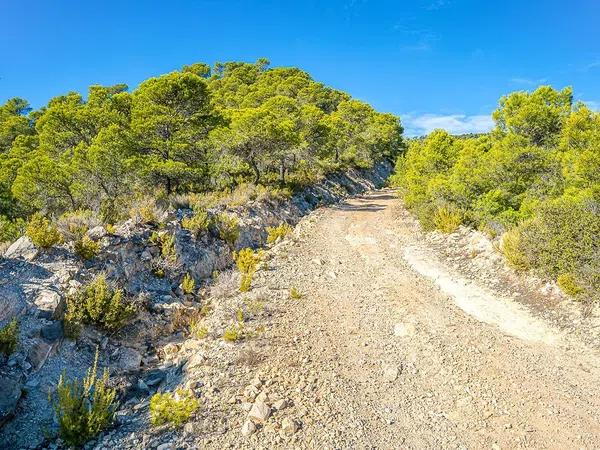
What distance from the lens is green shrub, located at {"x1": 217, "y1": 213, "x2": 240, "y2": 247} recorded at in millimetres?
15078

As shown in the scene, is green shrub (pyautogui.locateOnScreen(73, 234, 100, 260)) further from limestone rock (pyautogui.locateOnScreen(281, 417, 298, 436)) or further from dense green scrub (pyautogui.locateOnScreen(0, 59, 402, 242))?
limestone rock (pyautogui.locateOnScreen(281, 417, 298, 436))

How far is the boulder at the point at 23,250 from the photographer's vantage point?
8.95 m

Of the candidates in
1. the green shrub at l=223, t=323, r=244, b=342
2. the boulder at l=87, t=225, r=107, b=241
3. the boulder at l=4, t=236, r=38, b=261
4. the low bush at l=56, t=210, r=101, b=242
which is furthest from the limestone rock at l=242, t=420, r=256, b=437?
the boulder at l=87, t=225, r=107, b=241

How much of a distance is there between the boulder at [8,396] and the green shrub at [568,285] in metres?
11.6

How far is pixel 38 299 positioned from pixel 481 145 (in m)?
18.1

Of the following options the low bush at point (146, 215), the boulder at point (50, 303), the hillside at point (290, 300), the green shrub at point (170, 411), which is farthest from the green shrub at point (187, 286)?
the green shrub at point (170, 411)

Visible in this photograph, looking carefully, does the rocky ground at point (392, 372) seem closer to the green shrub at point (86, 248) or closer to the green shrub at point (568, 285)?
the green shrub at point (568, 285)

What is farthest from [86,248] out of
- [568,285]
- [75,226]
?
[568,285]

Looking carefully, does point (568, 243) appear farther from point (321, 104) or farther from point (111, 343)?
point (321, 104)

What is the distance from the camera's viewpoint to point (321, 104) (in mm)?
52250

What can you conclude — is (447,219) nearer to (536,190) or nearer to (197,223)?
(536,190)

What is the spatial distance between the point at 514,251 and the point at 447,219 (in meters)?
5.27

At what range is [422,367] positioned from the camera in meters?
7.46

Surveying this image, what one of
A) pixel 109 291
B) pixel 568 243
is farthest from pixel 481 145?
pixel 109 291
